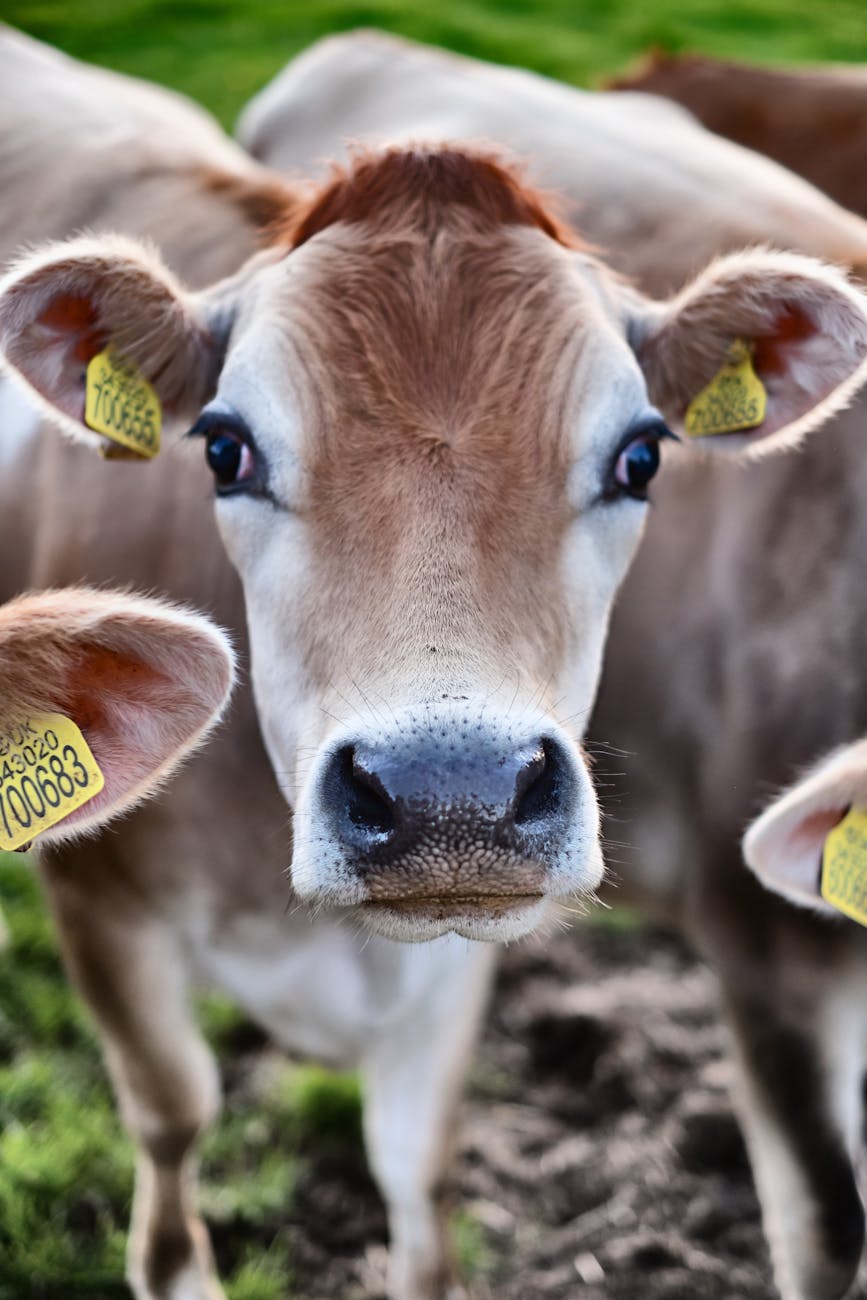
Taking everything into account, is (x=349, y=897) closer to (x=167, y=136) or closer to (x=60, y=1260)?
(x=60, y=1260)

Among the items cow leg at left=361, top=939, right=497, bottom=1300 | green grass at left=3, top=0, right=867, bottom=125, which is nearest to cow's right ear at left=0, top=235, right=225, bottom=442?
cow leg at left=361, top=939, right=497, bottom=1300

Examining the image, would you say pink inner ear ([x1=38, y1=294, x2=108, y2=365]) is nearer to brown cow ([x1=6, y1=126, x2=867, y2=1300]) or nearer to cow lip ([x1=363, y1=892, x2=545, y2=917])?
brown cow ([x1=6, y1=126, x2=867, y2=1300])

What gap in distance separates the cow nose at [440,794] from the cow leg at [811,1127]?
121 cm

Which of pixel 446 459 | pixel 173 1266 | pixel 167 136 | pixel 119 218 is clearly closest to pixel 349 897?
pixel 446 459

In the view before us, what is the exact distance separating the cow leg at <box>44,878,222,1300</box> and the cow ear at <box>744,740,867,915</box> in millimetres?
1283

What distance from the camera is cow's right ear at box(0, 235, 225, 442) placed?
2279 mm

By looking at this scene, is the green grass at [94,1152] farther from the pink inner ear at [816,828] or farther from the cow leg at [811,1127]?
the pink inner ear at [816,828]

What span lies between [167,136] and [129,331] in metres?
1.84

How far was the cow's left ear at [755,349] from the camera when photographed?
2389 millimetres

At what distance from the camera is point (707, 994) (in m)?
4.00

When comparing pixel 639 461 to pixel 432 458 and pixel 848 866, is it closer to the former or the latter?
pixel 432 458

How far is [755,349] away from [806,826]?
2.84 ft

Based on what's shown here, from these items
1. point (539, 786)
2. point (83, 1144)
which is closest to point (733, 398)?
point (539, 786)

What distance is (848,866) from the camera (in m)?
2.07
